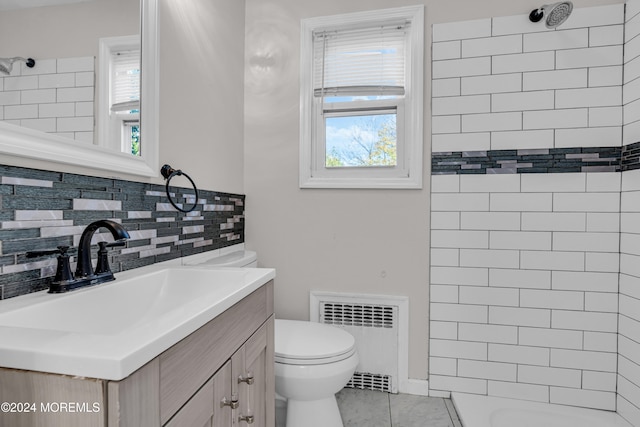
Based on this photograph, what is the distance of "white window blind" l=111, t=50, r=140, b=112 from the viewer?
1048mm

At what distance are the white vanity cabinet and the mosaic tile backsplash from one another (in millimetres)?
442

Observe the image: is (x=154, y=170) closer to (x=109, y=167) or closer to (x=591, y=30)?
(x=109, y=167)

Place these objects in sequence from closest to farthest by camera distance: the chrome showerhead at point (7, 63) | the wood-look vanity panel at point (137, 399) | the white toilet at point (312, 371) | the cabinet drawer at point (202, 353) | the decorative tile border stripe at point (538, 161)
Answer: the wood-look vanity panel at point (137, 399), the cabinet drawer at point (202, 353), the chrome showerhead at point (7, 63), the white toilet at point (312, 371), the decorative tile border stripe at point (538, 161)

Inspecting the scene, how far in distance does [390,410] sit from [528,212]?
125cm

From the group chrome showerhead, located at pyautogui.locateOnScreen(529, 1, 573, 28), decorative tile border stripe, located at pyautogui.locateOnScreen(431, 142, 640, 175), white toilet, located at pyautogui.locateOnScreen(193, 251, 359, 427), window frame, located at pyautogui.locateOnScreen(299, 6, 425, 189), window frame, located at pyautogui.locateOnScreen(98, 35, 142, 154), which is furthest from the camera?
window frame, located at pyautogui.locateOnScreen(299, 6, 425, 189)

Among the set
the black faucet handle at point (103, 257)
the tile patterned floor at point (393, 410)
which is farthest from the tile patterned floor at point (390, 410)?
the black faucet handle at point (103, 257)

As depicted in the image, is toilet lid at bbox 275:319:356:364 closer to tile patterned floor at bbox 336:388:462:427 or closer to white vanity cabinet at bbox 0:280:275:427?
white vanity cabinet at bbox 0:280:275:427

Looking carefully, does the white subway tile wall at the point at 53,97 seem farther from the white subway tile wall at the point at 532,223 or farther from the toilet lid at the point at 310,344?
the white subway tile wall at the point at 532,223

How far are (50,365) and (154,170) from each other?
0.91 meters

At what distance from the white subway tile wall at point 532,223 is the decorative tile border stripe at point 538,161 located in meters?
0.03

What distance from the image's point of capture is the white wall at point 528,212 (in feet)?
5.32

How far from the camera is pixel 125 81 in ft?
3.58

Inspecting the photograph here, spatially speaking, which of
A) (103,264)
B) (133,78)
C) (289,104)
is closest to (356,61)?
(289,104)

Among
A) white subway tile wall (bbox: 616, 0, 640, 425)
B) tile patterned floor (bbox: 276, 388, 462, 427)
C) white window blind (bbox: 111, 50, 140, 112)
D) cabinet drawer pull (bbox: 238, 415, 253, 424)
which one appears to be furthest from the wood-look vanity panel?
white subway tile wall (bbox: 616, 0, 640, 425)
